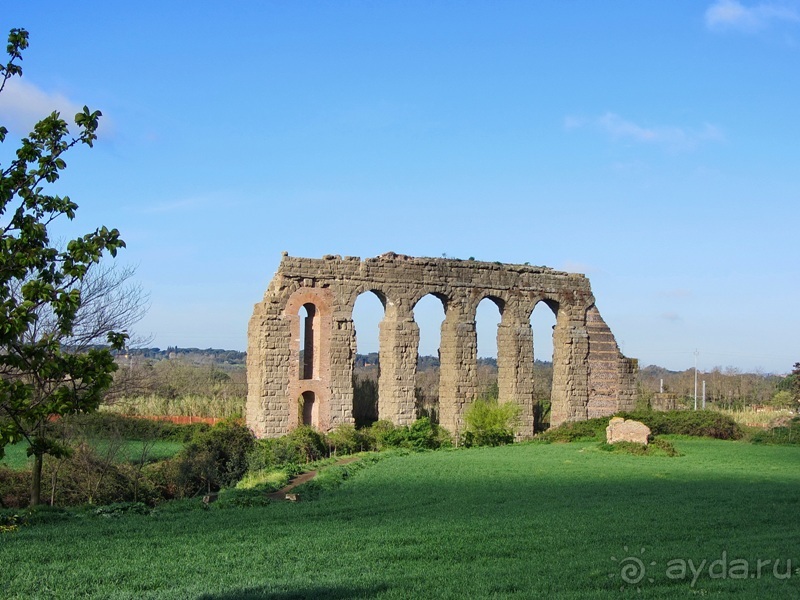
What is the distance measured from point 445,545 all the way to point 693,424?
64.9ft

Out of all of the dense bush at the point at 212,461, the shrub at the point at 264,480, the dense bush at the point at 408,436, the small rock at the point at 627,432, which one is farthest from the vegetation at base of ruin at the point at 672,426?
the shrub at the point at 264,480

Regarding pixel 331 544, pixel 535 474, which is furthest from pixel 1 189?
pixel 535 474

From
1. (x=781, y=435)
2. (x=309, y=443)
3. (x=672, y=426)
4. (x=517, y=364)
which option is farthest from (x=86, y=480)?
(x=781, y=435)

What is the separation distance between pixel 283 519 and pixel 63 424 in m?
9.37

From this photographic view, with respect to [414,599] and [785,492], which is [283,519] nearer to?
[414,599]

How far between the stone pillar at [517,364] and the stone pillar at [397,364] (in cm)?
326

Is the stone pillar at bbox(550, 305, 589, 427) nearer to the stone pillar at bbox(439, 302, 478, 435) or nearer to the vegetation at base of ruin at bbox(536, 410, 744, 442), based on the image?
the vegetation at base of ruin at bbox(536, 410, 744, 442)

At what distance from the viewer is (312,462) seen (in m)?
23.0

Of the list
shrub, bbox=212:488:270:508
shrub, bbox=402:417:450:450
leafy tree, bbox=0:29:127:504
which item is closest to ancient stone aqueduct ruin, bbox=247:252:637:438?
shrub, bbox=402:417:450:450

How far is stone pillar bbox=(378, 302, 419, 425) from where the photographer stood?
27922 mm

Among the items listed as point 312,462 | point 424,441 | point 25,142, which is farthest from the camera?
point 424,441

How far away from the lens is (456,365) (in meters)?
28.9

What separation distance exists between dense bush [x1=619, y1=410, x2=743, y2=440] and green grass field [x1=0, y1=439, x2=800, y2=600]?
11260 millimetres

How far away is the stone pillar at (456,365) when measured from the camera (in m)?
28.8
